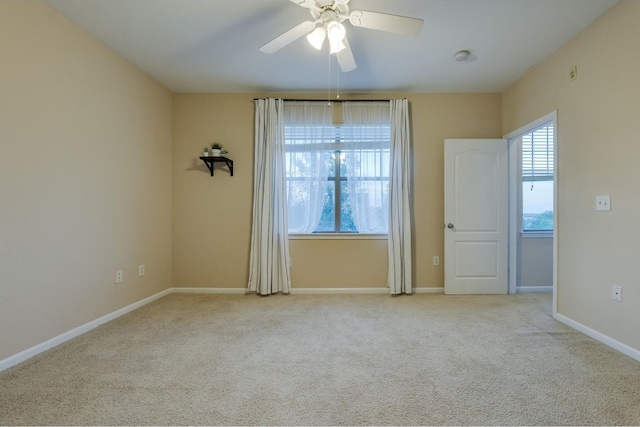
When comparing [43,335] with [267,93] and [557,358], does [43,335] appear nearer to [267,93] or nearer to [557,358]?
[267,93]

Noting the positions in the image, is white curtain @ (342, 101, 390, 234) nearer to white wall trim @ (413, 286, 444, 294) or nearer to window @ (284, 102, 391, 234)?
window @ (284, 102, 391, 234)

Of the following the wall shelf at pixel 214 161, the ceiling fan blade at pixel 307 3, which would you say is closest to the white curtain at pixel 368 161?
the wall shelf at pixel 214 161

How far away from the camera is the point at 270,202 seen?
351 centimetres

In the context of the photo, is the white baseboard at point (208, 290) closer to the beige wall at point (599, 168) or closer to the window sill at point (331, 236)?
the window sill at point (331, 236)

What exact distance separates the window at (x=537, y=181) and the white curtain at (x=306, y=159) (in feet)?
8.74

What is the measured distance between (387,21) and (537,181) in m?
3.30

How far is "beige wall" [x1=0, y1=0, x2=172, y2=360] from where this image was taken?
1.89m

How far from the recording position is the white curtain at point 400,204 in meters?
3.47

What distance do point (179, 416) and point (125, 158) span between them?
2.54m

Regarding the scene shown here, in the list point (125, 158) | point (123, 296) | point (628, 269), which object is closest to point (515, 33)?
point (628, 269)

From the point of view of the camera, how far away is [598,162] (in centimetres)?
225

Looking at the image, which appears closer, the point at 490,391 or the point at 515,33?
the point at 490,391

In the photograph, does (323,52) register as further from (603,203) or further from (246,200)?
(603,203)

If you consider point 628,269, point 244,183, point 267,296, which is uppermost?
point 244,183
